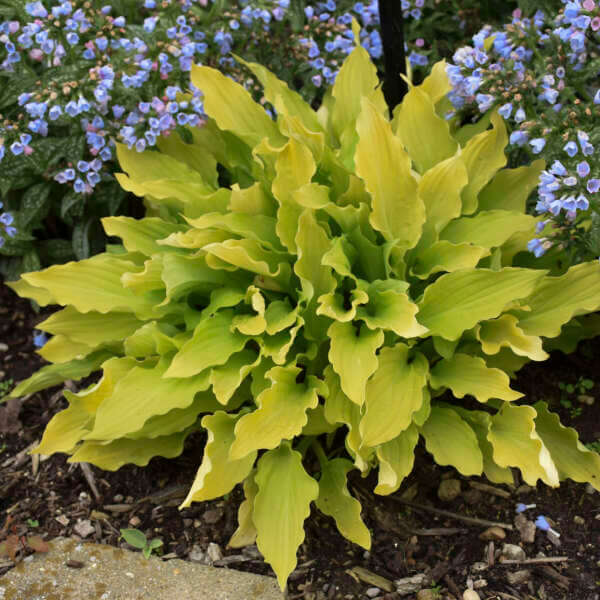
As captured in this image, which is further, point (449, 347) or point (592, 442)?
point (592, 442)

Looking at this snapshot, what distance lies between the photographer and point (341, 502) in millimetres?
2170

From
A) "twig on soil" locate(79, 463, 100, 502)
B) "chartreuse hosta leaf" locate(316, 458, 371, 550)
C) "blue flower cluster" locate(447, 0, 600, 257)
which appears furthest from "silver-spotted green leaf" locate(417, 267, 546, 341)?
"twig on soil" locate(79, 463, 100, 502)

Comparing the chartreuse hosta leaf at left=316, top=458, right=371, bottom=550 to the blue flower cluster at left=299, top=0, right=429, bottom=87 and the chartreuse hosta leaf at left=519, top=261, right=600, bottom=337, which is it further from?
the blue flower cluster at left=299, top=0, right=429, bottom=87

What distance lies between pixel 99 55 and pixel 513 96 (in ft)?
4.60

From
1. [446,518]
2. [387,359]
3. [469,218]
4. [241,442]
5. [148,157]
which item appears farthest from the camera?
[148,157]

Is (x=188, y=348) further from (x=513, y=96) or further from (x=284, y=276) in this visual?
(x=513, y=96)

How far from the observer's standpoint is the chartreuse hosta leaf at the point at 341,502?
2.09 m

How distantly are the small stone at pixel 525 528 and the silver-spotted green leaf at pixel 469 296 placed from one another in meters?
0.62

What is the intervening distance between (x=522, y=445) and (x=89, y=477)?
4.63 feet

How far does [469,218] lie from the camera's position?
8.04ft

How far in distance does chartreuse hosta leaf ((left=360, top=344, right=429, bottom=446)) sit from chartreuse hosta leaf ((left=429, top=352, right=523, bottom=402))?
0.08m

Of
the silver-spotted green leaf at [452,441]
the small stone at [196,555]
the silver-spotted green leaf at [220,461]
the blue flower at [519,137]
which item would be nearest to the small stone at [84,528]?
the small stone at [196,555]

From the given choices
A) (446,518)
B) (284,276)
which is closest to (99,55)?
(284,276)

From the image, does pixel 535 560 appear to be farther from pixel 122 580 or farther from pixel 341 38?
pixel 341 38
